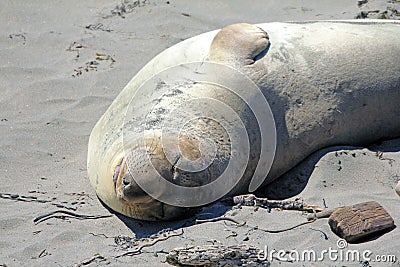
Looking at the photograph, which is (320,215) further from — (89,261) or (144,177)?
(89,261)

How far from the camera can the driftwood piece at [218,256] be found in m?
3.56

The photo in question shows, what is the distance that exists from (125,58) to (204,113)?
2.16 meters

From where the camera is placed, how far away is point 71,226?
4.22 meters

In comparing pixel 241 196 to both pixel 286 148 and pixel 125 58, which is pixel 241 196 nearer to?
pixel 286 148

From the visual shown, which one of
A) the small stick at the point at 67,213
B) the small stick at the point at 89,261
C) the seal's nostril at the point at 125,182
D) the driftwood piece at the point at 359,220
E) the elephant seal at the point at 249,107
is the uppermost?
the elephant seal at the point at 249,107

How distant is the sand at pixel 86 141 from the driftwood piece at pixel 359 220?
55 mm

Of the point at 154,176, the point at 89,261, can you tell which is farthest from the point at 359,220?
the point at 89,261

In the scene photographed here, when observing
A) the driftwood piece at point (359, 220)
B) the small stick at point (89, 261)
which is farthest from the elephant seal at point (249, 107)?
the driftwood piece at point (359, 220)

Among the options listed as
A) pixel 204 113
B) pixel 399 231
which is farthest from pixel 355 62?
pixel 399 231

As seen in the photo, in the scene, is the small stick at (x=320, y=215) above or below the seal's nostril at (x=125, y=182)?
below

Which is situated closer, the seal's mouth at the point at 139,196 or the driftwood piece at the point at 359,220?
the driftwood piece at the point at 359,220

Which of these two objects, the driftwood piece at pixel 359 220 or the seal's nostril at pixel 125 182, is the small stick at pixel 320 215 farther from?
the seal's nostril at pixel 125 182

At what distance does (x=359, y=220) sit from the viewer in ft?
12.5

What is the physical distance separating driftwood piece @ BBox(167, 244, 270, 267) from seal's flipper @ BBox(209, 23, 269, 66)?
1.36m
